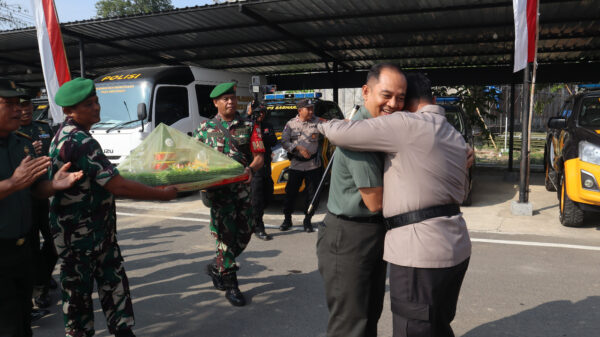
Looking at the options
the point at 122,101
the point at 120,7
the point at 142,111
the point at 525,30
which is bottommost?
the point at 142,111

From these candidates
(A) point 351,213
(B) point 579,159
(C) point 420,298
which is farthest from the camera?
(B) point 579,159

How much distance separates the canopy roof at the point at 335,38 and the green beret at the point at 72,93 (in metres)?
5.94

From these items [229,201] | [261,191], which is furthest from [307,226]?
[229,201]

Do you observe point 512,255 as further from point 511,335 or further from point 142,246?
point 142,246

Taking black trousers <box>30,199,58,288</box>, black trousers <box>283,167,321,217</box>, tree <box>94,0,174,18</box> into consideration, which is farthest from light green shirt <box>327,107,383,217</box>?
tree <box>94,0,174,18</box>

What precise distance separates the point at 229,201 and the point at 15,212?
5.62 ft

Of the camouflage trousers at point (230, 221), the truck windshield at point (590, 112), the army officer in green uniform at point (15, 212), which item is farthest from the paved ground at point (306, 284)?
the truck windshield at point (590, 112)

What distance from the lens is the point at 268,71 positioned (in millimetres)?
15125

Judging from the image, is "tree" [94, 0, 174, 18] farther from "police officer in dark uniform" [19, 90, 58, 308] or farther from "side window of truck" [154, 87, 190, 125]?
"police officer in dark uniform" [19, 90, 58, 308]

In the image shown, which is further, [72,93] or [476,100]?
[476,100]

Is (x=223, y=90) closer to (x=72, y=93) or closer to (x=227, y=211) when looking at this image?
(x=227, y=211)

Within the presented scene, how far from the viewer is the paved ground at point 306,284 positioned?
3.39 meters

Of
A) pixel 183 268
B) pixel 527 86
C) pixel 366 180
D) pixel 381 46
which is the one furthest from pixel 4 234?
pixel 381 46

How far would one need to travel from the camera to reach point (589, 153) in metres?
5.69
